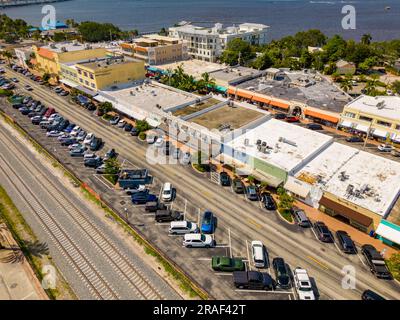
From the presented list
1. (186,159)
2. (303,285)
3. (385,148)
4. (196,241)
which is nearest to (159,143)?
(186,159)

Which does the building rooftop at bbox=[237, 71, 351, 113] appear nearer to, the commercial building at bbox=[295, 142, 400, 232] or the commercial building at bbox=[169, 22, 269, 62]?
the commercial building at bbox=[295, 142, 400, 232]

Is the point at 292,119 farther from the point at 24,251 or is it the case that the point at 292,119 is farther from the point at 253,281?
the point at 24,251

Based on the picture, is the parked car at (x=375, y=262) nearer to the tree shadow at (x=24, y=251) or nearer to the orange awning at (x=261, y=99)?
the tree shadow at (x=24, y=251)

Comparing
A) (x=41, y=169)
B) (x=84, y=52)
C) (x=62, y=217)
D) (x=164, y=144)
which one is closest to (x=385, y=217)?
(x=164, y=144)

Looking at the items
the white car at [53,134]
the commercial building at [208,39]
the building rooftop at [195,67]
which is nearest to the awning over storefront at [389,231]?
the white car at [53,134]

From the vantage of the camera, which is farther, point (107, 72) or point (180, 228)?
point (107, 72)

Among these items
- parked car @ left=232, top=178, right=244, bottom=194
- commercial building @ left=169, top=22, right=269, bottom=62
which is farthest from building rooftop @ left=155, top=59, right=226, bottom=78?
parked car @ left=232, top=178, right=244, bottom=194
